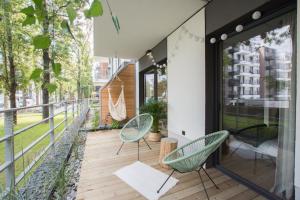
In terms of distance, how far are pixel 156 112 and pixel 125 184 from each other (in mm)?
1870

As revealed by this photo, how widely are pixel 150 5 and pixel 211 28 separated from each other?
824 mm

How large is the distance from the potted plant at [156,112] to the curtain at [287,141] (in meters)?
2.32

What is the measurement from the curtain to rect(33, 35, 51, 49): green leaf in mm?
1775

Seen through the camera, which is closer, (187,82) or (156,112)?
(187,82)

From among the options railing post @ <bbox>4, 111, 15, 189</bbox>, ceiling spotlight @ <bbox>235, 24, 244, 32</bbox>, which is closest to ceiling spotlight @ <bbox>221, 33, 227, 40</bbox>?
ceiling spotlight @ <bbox>235, 24, 244, 32</bbox>

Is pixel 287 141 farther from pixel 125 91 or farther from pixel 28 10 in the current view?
pixel 125 91

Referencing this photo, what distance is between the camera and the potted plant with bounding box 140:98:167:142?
371 cm

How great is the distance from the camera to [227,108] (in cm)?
220

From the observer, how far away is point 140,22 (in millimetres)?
2770

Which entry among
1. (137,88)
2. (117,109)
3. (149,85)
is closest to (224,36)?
(149,85)

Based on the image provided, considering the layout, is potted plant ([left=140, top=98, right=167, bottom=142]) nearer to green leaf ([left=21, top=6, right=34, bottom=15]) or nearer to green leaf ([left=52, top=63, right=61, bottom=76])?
green leaf ([left=52, top=63, right=61, bottom=76])

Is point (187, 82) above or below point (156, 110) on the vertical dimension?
above

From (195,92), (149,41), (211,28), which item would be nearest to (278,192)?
(195,92)

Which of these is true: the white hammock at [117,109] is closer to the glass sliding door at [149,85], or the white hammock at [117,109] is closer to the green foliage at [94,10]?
the glass sliding door at [149,85]
